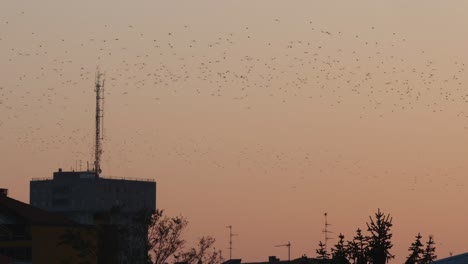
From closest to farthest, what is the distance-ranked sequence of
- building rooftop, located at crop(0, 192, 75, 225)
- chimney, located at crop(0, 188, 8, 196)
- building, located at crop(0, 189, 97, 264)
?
building, located at crop(0, 189, 97, 264)
building rooftop, located at crop(0, 192, 75, 225)
chimney, located at crop(0, 188, 8, 196)

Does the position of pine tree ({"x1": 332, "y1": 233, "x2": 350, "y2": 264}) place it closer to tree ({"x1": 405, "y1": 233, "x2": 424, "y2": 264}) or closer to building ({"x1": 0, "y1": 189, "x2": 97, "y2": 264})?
tree ({"x1": 405, "y1": 233, "x2": 424, "y2": 264})

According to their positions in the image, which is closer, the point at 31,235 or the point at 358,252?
the point at 358,252

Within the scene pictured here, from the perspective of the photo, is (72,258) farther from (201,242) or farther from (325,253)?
(325,253)

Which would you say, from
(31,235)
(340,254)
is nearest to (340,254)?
(340,254)

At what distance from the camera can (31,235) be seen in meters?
157

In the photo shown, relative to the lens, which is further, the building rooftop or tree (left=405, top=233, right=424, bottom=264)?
the building rooftop

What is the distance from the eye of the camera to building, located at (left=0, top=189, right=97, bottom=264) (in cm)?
15338

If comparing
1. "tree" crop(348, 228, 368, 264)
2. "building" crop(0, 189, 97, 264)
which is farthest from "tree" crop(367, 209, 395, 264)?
"building" crop(0, 189, 97, 264)

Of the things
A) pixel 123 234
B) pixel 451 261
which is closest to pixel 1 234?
pixel 123 234

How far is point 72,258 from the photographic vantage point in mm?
147000

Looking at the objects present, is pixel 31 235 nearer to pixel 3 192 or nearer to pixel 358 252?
pixel 3 192

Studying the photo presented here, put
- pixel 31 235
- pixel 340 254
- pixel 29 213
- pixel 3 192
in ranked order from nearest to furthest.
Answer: pixel 340 254, pixel 31 235, pixel 29 213, pixel 3 192

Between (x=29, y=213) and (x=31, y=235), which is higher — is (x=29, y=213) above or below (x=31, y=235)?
above

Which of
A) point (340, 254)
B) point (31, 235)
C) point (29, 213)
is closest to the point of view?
point (340, 254)
